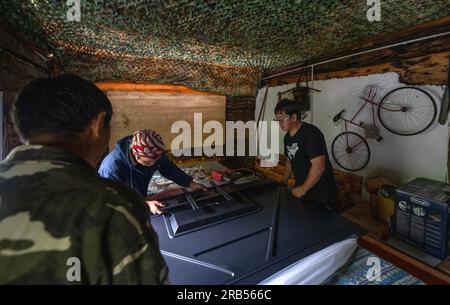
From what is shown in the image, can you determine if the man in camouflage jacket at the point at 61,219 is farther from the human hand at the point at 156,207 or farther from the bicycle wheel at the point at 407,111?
the bicycle wheel at the point at 407,111

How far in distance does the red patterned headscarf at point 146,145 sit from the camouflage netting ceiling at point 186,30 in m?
1.12

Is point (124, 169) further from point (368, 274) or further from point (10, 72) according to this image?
point (368, 274)

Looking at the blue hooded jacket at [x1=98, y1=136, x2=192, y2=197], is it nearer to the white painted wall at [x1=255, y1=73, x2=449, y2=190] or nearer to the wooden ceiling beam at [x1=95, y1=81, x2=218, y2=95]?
the wooden ceiling beam at [x1=95, y1=81, x2=218, y2=95]

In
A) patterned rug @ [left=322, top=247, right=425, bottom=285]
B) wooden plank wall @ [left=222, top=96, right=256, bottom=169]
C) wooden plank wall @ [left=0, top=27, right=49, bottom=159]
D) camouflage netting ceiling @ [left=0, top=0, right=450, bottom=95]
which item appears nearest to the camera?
patterned rug @ [left=322, top=247, right=425, bottom=285]

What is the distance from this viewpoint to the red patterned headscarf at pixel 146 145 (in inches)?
79.6

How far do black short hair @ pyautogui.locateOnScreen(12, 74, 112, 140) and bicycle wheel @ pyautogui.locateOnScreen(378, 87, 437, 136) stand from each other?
3553 millimetres

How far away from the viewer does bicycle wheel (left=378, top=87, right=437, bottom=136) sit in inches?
105

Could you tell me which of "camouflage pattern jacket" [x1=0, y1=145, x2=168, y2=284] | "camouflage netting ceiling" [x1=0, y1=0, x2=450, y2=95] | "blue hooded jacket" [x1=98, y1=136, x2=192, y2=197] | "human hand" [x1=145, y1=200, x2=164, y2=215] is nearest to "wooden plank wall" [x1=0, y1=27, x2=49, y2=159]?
"camouflage netting ceiling" [x1=0, y1=0, x2=450, y2=95]

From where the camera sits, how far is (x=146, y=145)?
2.02 m

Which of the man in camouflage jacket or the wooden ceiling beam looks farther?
the wooden ceiling beam

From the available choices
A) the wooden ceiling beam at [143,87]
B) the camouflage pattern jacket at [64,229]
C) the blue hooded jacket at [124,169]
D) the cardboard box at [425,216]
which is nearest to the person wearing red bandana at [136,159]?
the blue hooded jacket at [124,169]

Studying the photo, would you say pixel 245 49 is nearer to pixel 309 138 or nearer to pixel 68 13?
pixel 309 138

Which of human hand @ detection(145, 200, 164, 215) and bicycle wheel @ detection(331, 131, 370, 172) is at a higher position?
bicycle wheel @ detection(331, 131, 370, 172)
